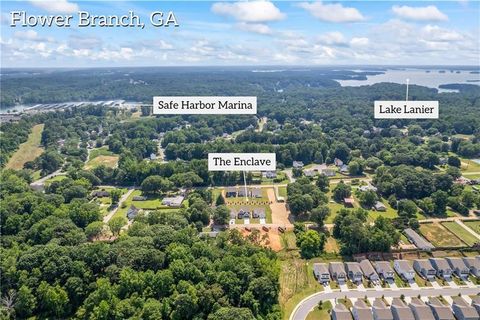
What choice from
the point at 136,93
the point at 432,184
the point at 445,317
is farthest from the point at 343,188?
the point at 136,93

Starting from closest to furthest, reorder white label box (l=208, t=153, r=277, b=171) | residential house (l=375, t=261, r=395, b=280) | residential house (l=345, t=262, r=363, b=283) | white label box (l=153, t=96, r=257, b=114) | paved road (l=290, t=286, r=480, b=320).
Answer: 1. paved road (l=290, t=286, r=480, b=320)
2. residential house (l=345, t=262, r=363, b=283)
3. residential house (l=375, t=261, r=395, b=280)
4. white label box (l=153, t=96, r=257, b=114)
5. white label box (l=208, t=153, r=277, b=171)

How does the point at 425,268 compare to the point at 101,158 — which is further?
the point at 101,158

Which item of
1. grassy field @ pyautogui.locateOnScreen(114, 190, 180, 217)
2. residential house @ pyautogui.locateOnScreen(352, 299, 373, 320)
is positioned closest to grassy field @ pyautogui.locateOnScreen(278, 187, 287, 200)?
grassy field @ pyautogui.locateOnScreen(114, 190, 180, 217)

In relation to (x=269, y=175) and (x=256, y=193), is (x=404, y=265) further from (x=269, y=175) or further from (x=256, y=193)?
(x=269, y=175)

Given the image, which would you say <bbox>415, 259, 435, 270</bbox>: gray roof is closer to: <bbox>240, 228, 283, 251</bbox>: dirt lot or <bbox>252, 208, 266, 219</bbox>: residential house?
<bbox>240, 228, 283, 251</bbox>: dirt lot

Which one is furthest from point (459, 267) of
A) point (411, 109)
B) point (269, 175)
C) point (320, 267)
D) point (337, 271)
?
point (269, 175)

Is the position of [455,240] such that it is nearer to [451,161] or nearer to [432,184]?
[432,184]
